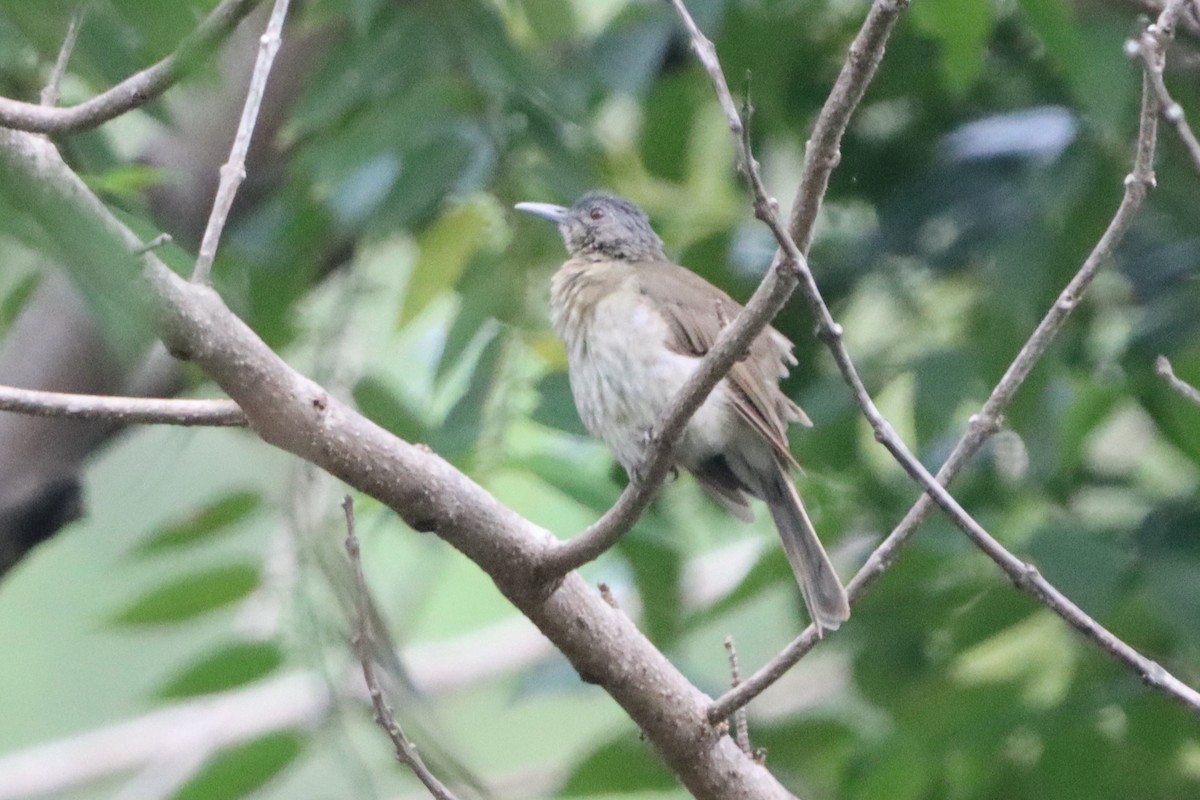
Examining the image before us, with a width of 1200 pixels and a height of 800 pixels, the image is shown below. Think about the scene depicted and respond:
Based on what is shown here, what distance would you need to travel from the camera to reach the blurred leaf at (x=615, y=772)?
12.5 ft

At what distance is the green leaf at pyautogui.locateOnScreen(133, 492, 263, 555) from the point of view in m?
4.01

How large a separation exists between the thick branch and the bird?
0.73m

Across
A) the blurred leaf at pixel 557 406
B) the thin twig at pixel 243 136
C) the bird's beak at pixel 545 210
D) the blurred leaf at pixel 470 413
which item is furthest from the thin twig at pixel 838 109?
the bird's beak at pixel 545 210

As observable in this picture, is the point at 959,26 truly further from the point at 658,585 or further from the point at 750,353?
the point at 658,585

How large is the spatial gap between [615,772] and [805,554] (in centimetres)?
76

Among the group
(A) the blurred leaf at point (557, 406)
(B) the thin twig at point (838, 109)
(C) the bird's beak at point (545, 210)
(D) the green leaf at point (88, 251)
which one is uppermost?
(C) the bird's beak at point (545, 210)

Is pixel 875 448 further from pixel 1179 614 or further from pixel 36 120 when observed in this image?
pixel 36 120

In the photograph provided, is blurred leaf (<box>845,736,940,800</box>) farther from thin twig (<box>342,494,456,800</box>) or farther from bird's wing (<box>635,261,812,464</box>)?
thin twig (<box>342,494,456,800</box>)

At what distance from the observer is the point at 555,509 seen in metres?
5.18

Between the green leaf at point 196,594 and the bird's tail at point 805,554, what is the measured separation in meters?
1.32

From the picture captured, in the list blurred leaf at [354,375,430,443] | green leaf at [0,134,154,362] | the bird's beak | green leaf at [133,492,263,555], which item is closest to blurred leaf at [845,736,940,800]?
blurred leaf at [354,375,430,443]

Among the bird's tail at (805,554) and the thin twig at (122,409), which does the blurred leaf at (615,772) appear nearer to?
the bird's tail at (805,554)

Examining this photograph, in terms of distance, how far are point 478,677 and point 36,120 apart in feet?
16.5

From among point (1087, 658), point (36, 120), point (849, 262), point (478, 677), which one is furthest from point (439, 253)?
point (478, 677)
